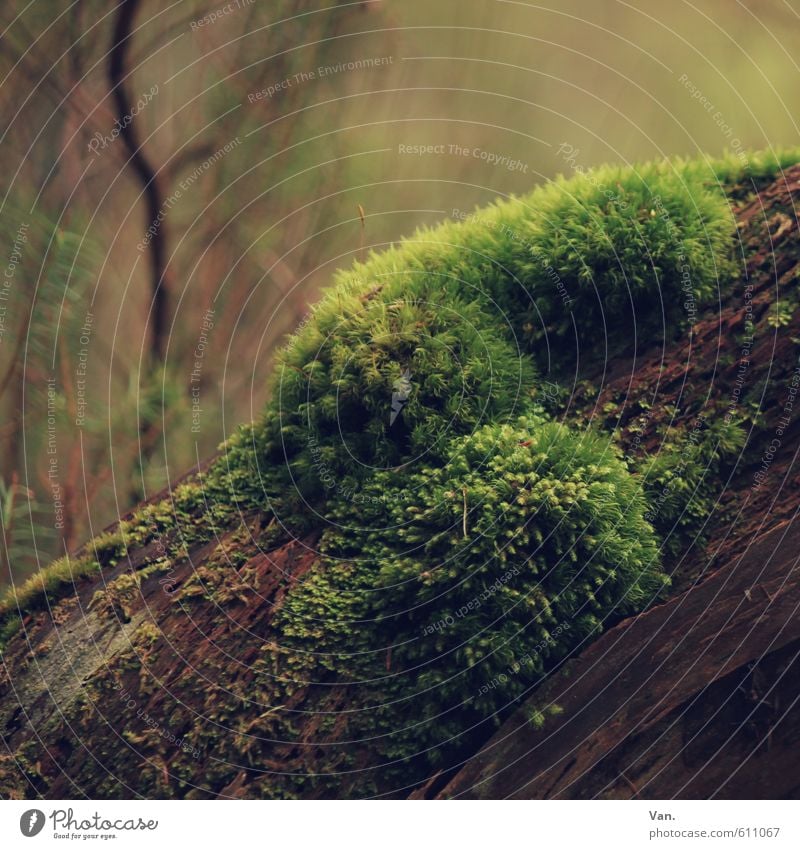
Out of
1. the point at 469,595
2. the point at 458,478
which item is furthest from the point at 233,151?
the point at 469,595

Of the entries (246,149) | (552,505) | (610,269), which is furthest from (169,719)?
(246,149)

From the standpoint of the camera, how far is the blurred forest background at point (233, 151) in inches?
135

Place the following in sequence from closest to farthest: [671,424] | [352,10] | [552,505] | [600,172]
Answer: [552,505]
[671,424]
[600,172]
[352,10]

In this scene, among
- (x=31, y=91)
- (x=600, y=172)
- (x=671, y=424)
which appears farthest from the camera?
(x=31, y=91)

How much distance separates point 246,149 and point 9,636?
2.56 m

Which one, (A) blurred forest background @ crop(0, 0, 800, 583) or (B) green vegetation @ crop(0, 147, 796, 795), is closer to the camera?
(B) green vegetation @ crop(0, 147, 796, 795)

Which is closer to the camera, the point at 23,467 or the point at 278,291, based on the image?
the point at 23,467

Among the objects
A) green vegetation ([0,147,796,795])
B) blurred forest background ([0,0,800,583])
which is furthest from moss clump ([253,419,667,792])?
blurred forest background ([0,0,800,583])

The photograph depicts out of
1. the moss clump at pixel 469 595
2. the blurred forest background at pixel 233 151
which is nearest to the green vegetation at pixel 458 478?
the moss clump at pixel 469 595

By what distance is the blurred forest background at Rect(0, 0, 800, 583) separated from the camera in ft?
11.2

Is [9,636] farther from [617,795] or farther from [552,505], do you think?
[617,795]

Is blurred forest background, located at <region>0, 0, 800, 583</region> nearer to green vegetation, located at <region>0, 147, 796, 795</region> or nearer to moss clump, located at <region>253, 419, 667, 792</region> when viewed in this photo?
green vegetation, located at <region>0, 147, 796, 795</region>

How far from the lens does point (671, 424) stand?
2395 mm

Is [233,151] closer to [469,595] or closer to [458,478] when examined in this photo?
[458,478]
